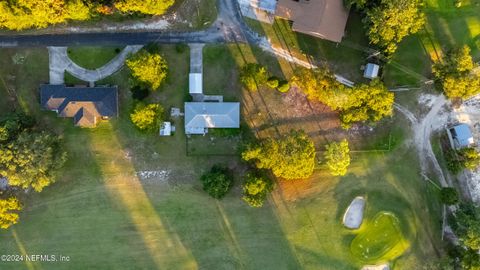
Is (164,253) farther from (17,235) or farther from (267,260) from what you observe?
(17,235)

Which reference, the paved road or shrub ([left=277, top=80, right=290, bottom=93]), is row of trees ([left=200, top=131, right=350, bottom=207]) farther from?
the paved road

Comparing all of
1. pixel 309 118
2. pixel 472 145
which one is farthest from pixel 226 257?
pixel 472 145

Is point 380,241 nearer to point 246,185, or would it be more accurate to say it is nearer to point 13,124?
point 246,185

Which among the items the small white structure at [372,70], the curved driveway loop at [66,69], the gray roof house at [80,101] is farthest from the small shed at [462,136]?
the curved driveway loop at [66,69]

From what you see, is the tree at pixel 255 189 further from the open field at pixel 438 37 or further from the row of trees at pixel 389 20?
the row of trees at pixel 389 20

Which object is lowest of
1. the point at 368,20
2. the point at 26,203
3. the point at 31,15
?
the point at 26,203

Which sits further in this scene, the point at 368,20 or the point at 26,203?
the point at 26,203
